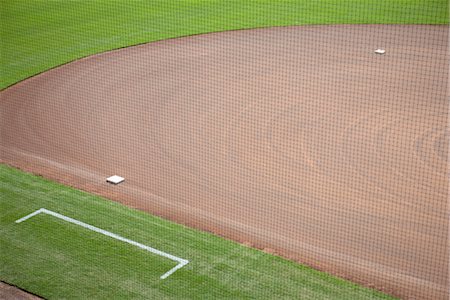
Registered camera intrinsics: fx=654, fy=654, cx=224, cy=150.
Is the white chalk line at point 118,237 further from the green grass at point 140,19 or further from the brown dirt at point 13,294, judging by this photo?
the green grass at point 140,19

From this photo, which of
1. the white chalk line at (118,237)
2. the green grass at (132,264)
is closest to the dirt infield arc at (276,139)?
the green grass at (132,264)

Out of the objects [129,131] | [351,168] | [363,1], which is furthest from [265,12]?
[351,168]

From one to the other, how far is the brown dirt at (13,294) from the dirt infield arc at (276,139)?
2.51 m

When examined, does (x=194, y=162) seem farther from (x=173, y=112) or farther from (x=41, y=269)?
(x=41, y=269)

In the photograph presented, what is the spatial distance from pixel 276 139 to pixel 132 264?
4.31m

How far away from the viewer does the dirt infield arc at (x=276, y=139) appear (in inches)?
364

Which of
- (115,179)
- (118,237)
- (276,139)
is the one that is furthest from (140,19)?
(118,237)

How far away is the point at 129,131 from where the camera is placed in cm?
1250

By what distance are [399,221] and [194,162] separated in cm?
366

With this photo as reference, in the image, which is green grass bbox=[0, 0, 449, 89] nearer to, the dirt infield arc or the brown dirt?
the dirt infield arc

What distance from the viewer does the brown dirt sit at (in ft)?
26.0

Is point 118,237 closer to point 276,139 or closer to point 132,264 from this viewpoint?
point 132,264

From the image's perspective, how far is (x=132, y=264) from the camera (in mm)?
8523

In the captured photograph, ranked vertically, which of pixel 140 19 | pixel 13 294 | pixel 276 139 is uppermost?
pixel 140 19
